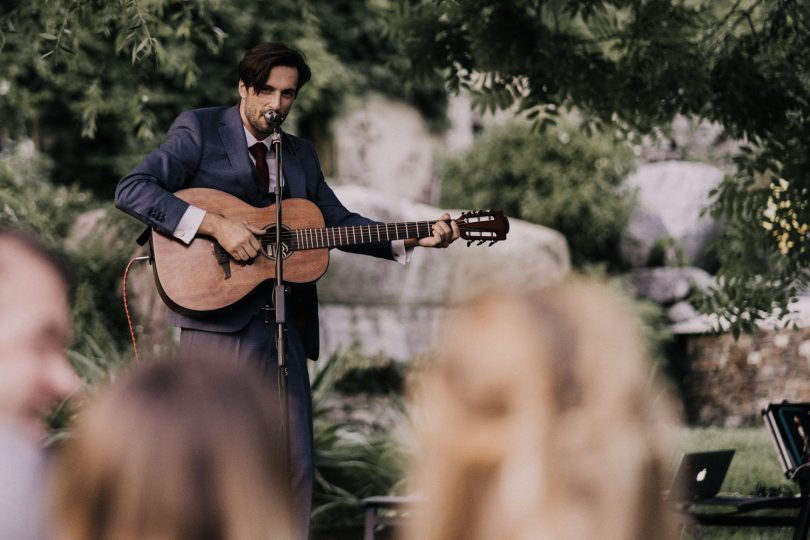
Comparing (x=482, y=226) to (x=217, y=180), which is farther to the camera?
(x=482, y=226)

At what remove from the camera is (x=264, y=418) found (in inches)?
55.6

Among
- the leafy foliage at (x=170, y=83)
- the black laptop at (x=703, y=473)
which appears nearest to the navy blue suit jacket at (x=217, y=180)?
the black laptop at (x=703, y=473)

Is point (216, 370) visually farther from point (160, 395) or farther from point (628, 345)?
point (628, 345)

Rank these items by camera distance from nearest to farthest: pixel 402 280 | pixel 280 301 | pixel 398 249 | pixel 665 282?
pixel 280 301
pixel 398 249
pixel 402 280
pixel 665 282

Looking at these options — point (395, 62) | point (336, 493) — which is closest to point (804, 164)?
point (395, 62)

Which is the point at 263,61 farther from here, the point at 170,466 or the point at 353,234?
the point at 170,466

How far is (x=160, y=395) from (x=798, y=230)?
5802 mm

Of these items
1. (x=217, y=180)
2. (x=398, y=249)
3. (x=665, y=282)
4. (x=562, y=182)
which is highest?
(x=562, y=182)

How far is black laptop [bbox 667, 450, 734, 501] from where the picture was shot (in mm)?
4409

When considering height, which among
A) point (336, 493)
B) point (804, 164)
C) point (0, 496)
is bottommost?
point (336, 493)

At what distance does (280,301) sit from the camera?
4004 millimetres

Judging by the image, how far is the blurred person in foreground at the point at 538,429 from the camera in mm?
1427

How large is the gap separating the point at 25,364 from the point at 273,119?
2.34m

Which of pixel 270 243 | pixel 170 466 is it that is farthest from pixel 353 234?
pixel 170 466
